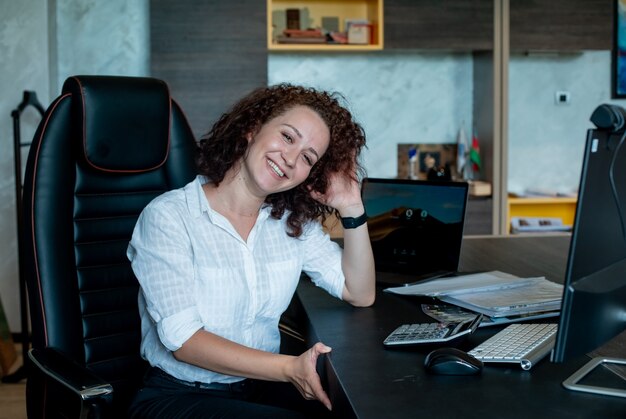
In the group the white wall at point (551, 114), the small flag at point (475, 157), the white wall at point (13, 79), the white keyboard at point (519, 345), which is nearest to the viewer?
the white keyboard at point (519, 345)

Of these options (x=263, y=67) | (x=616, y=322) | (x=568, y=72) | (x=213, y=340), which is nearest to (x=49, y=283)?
(x=213, y=340)

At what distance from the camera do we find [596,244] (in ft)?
3.57

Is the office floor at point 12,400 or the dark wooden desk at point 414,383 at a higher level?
the dark wooden desk at point 414,383

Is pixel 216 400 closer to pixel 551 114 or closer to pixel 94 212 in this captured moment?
pixel 94 212

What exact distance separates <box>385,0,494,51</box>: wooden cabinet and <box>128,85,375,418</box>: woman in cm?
257

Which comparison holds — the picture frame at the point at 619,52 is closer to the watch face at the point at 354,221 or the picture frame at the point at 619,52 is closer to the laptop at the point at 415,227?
the laptop at the point at 415,227

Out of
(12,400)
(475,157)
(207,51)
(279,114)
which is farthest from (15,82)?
(279,114)

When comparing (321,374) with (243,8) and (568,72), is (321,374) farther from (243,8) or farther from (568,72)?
(568,72)

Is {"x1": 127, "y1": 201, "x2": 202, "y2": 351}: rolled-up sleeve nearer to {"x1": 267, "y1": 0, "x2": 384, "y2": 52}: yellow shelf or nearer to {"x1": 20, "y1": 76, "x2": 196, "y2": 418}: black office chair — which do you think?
{"x1": 20, "y1": 76, "x2": 196, "y2": 418}: black office chair

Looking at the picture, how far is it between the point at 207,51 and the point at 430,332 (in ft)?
10.1

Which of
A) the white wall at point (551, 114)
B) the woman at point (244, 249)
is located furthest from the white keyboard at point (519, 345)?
the white wall at point (551, 114)

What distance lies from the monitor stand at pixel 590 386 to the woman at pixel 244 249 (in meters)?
0.52

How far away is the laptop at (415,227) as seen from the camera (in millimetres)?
2059

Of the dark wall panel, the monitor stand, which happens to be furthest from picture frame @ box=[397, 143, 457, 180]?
the monitor stand
